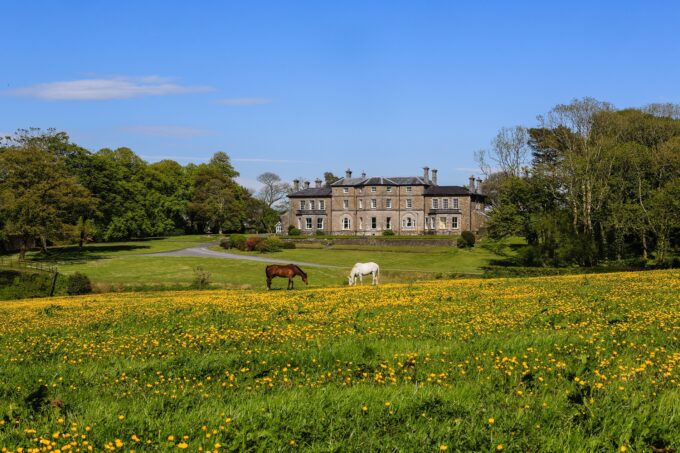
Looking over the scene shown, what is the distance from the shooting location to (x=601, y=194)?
65000 millimetres

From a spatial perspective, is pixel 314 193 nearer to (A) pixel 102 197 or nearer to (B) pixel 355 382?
(A) pixel 102 197

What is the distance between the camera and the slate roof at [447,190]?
11950 cm

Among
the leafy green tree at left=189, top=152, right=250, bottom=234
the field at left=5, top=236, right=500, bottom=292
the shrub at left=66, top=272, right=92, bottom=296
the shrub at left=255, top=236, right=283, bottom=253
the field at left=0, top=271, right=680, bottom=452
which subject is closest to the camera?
the field at left=0, top=271, right=680, bottom=452

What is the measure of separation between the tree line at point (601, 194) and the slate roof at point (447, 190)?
40.6m

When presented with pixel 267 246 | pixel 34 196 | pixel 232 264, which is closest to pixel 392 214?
pixel 267 246

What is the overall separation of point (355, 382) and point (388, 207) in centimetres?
11539

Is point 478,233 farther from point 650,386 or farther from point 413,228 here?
point 650,386

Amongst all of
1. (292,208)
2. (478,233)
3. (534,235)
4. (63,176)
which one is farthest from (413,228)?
(63,176)

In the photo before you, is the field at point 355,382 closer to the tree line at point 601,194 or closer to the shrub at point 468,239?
the tree line at point 601,194

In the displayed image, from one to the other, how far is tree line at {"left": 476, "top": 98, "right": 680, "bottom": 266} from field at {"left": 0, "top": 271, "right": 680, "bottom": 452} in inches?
1745

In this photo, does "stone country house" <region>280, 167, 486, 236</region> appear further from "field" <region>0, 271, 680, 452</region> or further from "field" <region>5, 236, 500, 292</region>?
"field" <region>0, 271, 680, 452</region>

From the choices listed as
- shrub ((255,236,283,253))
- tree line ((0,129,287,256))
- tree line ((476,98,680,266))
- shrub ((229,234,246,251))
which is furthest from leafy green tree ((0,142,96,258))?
tree line ((476,98,680,266))

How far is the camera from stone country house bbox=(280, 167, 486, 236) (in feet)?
395

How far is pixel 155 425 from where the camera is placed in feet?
23.5
